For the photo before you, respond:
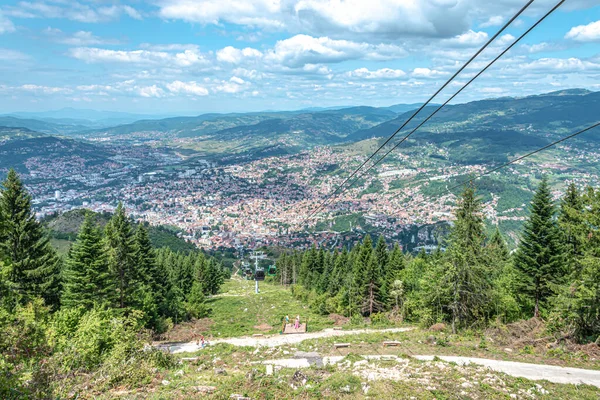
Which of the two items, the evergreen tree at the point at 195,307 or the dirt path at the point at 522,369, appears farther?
the evergreen tree at the point at 195,307

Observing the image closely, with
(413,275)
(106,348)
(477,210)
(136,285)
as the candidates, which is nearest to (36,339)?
(106,348)

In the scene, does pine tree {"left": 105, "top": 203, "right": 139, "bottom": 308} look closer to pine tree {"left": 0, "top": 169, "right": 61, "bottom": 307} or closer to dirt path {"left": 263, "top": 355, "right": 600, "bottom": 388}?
pine tree {"left": 0, "top": 169, "right": 61, "bottom": 307}

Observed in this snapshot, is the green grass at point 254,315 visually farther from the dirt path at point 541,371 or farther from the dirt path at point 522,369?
the dirt path at point 541,371

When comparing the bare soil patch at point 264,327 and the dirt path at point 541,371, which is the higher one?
the dirt path at point 541,371

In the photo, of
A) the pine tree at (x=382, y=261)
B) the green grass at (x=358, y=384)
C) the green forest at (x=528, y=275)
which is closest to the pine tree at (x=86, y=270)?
the green grass at (x=358, y=384)

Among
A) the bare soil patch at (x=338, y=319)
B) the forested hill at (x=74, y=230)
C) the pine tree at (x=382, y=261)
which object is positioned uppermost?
the pine tree at (x=382, y=261)

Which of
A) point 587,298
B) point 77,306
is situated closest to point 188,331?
point 77,306

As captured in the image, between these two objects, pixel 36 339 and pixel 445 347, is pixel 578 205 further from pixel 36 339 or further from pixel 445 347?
pixel 36 339
